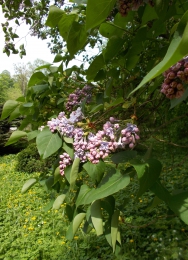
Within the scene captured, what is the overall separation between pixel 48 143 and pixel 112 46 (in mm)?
329

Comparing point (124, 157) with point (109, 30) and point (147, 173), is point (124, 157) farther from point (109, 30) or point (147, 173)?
point (109, 30)

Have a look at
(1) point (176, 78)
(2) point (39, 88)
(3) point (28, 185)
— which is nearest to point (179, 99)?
(1) point (176, 78)

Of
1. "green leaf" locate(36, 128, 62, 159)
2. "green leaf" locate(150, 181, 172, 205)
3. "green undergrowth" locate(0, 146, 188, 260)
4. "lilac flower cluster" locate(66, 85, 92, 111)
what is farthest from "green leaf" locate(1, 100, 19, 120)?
"green undergrowth" locate(0, 146, 188, 260)

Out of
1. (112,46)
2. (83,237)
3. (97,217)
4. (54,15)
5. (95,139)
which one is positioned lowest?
(83,237)

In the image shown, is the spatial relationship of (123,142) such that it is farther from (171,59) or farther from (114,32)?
(171,59)

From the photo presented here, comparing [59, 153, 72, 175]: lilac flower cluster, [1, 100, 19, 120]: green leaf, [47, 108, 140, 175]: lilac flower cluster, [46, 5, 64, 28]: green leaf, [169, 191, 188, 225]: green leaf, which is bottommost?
[169, 191, 188, 225]: green leaf

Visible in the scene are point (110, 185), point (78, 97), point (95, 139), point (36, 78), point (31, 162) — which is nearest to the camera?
point (110, 185)

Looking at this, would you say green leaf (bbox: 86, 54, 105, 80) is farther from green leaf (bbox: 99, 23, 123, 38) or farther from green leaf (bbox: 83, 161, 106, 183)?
green leaf (bbox: 83, 161, 106, 183)

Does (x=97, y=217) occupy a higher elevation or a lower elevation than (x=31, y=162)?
higher

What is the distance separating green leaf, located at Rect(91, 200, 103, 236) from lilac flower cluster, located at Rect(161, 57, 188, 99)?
1.31 feet

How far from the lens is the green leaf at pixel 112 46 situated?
731 mm

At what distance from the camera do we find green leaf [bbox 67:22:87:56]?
708 millimetres

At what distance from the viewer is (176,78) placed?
1.55ft

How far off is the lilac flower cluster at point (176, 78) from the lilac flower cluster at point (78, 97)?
25.4 inches
